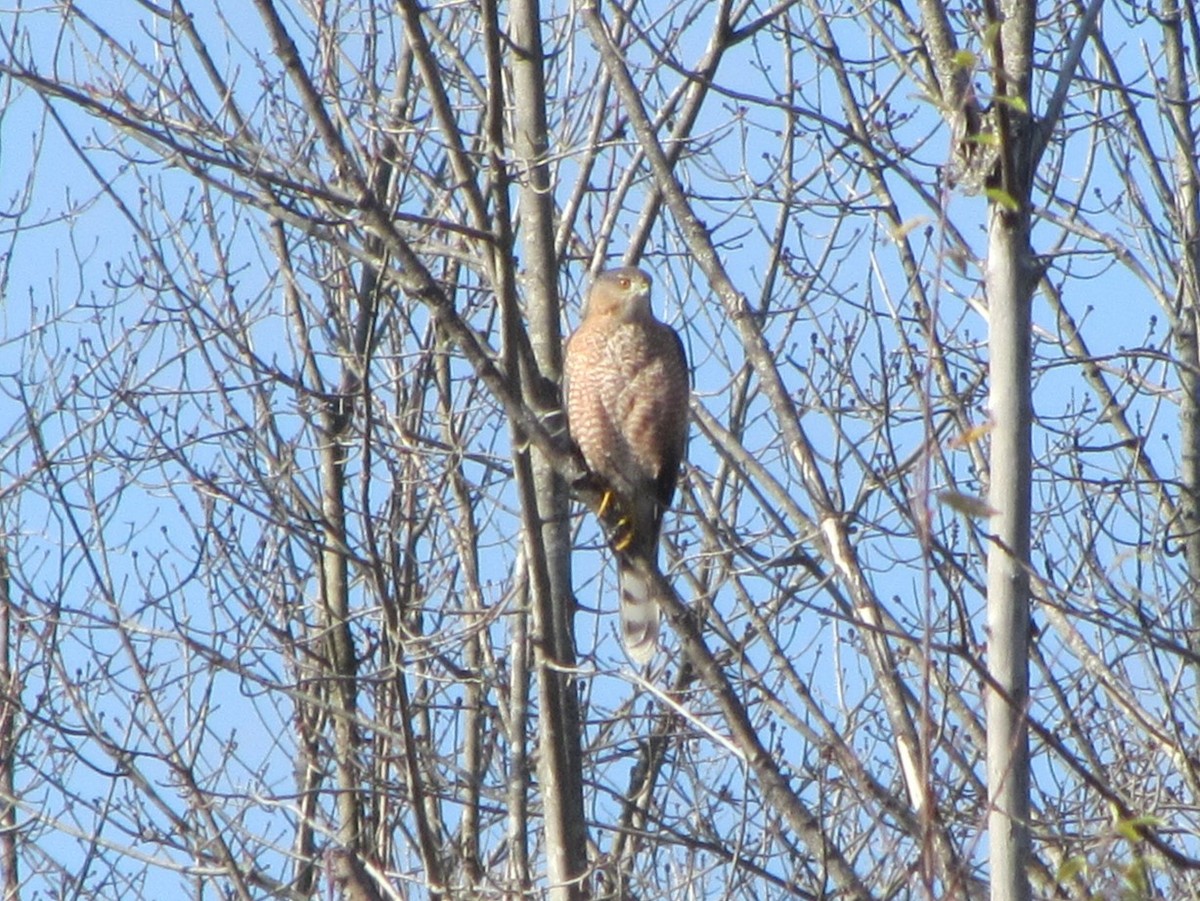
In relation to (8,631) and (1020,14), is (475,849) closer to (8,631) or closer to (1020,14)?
(8,631)

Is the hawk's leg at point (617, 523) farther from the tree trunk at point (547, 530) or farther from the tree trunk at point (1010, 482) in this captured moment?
the tree trunk at point (1010, 482)


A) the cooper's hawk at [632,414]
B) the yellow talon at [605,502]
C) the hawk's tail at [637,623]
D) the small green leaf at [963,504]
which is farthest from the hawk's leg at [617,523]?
the small green leaf at [963,504]

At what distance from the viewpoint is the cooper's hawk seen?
243 inches

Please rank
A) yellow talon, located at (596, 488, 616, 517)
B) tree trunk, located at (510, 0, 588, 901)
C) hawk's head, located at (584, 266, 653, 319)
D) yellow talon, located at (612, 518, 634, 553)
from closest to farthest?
1. tree trunk, located at (510, 0, 588, 901)
2. yellow talon, located at (596, 488, 616, 517)
3. yellow talon, located at (612, 518, 634, 553)
4. hawk's head, located at (584, 266, 653, 319)

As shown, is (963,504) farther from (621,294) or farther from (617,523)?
(621,294)

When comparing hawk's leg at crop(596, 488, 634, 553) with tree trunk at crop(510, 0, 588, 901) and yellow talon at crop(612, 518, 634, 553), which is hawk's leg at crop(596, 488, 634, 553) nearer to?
yellow talon at crop(612, 518, 634, 553)

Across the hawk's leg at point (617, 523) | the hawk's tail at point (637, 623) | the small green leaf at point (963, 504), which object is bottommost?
the small green leaf at point (963, 504)

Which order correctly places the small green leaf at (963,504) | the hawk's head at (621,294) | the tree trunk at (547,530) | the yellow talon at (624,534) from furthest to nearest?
the hawk's head at (621,294)
the yellow talon at (624,534)
the tree trunk at (547,530)
the small green leaf at (963,504)

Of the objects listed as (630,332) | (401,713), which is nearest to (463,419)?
(630,332)

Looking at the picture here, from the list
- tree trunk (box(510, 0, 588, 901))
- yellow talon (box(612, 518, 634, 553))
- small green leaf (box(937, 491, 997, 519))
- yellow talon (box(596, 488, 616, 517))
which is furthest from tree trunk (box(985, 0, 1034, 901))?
yellow talon (box(612, 518, 634, 553))

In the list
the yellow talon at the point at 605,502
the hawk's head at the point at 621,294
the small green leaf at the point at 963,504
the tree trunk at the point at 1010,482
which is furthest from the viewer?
the hawk's head at the point at 621,294

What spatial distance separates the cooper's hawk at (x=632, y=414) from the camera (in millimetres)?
6160

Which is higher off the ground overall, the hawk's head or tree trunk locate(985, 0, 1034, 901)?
the hawk's head

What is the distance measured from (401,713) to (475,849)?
7.48 ft
